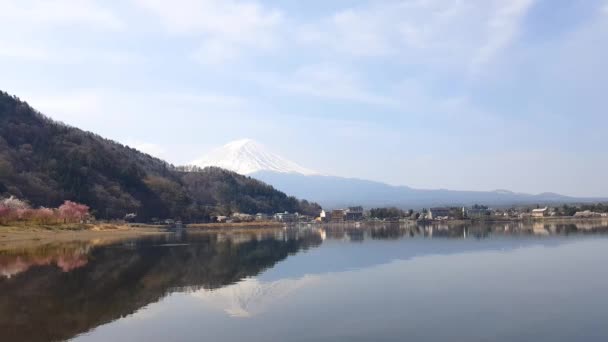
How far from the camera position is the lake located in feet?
45.4

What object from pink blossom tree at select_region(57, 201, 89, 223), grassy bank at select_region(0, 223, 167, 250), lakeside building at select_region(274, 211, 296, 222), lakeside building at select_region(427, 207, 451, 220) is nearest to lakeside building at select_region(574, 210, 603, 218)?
lakeside building at select_region(427, 207, 451, 220)

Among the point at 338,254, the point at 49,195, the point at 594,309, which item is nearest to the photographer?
the point at 594,309

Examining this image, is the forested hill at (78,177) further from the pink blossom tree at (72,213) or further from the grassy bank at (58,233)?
the grassy bank at (58,233)

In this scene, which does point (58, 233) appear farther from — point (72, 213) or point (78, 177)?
point (78, 177)

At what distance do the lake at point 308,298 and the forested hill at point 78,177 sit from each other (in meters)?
49.5

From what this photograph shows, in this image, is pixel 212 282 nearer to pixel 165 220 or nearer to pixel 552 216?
pixel 165 220

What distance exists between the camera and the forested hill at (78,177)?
7850cm

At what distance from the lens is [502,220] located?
106750 mm

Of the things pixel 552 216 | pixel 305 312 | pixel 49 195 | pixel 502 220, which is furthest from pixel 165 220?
pixel 305 312

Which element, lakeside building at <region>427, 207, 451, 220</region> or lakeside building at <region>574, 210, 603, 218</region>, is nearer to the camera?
lakeside building at <region>574, 210, 603, 218</region>

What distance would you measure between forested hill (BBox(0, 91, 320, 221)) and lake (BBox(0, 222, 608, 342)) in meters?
49.5

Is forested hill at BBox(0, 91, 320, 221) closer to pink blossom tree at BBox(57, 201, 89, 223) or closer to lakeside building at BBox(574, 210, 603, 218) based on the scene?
pink blossom tree at BBox(57, 201, 89, 223)

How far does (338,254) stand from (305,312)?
2200 centimetres

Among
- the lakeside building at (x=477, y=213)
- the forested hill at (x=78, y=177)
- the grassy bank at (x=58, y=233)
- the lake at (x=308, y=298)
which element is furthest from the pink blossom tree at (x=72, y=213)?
the lakeside building at (x=477, y=213)
